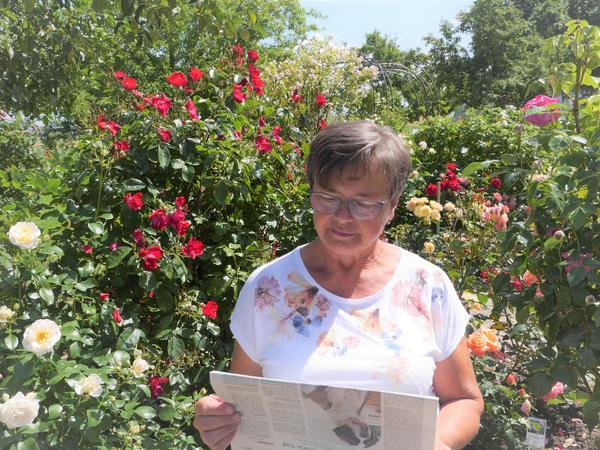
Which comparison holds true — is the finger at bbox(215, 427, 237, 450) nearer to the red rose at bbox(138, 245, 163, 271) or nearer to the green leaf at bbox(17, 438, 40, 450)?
the green leaf at bbox(17, 438, 40, 450)

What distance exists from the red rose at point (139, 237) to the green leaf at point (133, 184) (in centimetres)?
17

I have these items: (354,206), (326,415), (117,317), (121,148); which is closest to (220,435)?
(326,415)

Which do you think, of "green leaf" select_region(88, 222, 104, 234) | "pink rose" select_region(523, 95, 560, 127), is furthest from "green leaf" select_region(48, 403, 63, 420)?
"pink rose" select_region(523, 95, 560, 127)

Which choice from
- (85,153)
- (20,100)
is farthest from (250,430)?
(20,100)

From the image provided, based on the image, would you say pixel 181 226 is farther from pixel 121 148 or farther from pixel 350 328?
pixel 350 328

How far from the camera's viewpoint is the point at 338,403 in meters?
1.08

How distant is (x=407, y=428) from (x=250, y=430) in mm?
350

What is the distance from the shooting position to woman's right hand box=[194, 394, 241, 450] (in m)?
1.21

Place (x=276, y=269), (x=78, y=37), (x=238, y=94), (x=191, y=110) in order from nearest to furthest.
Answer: (x=276, y=269)
(x=191, y=110)
(x=238, y=94)
(x=78, y=37)

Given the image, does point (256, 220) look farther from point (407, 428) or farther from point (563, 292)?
point (407, 428)

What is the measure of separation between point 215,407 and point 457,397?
589 millimetres

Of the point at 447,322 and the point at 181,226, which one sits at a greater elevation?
the point at 447,322

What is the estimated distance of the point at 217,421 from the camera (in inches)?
47.6

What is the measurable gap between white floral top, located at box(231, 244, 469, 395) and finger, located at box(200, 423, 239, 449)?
0.15 meters
